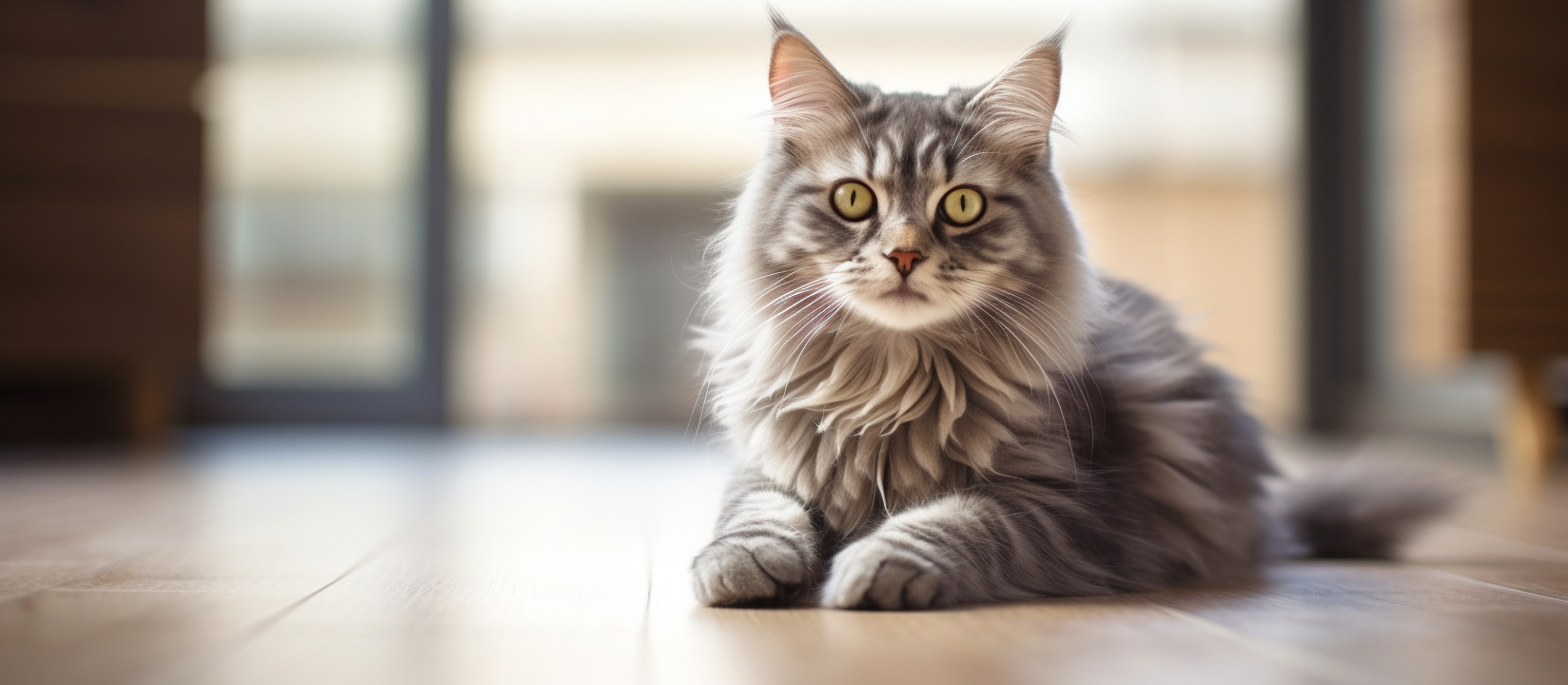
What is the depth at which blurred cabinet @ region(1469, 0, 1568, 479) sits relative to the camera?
2.74 metres

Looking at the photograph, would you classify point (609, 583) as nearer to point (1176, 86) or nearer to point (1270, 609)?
point (1270, 609)

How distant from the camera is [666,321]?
525cm

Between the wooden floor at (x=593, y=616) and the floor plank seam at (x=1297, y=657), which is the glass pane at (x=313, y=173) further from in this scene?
the floor plank seam at (x=1297, y=657)

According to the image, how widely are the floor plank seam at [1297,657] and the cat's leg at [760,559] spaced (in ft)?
1.26

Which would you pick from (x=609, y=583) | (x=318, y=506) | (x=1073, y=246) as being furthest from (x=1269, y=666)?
(x=318, y=506)

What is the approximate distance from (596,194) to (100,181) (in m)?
2.36

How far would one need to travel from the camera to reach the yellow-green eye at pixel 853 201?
4.31 ft

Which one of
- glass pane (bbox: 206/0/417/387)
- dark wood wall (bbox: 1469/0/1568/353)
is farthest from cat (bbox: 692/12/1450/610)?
glass pane (bbox: 206/0/417/387)

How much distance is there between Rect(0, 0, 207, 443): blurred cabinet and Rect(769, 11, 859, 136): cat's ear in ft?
8.26

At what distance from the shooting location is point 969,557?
45.4 inches

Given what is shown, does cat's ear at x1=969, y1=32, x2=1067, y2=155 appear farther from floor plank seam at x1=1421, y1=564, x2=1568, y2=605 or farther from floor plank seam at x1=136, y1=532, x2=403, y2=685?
floor plank seam at x1=136, y1=532, x2=403, y2=685

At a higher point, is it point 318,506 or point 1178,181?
point 1178,181

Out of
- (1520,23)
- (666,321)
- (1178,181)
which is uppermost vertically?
(1520,23)

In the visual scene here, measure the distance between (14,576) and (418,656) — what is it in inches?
26.1
